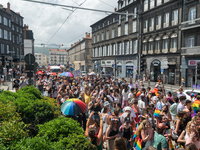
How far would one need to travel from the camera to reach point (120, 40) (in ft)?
129

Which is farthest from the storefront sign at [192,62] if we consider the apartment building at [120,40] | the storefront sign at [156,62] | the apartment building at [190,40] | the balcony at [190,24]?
the apartment building at [120,40]

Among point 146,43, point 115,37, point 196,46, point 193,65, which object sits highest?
point 115,37

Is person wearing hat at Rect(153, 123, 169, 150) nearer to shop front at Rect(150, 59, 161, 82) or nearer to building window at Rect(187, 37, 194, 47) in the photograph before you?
building window at Rect(187, 37, 194, 47)

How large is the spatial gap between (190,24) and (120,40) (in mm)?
17958

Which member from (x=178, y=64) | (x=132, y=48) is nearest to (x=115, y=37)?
(x=132, y=48)

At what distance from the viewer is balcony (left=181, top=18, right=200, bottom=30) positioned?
22166 mm

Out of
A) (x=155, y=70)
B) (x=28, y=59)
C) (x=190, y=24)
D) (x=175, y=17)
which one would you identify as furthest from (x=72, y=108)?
(x=155, y=70)

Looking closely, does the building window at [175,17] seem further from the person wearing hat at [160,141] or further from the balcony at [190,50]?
the person wearing hat at [160,141]

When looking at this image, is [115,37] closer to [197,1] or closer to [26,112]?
[197,1]

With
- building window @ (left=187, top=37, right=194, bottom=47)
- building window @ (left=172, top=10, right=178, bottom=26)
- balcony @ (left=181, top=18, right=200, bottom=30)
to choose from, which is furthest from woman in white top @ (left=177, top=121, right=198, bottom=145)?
building window @ (left=172, top=10, right=178, bottom=26)

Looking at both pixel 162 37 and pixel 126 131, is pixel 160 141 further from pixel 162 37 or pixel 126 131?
pixel 162 37

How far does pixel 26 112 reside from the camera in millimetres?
5121

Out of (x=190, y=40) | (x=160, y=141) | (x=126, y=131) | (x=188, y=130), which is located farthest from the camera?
(x=190, y=40)

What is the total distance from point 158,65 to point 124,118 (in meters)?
25.6
